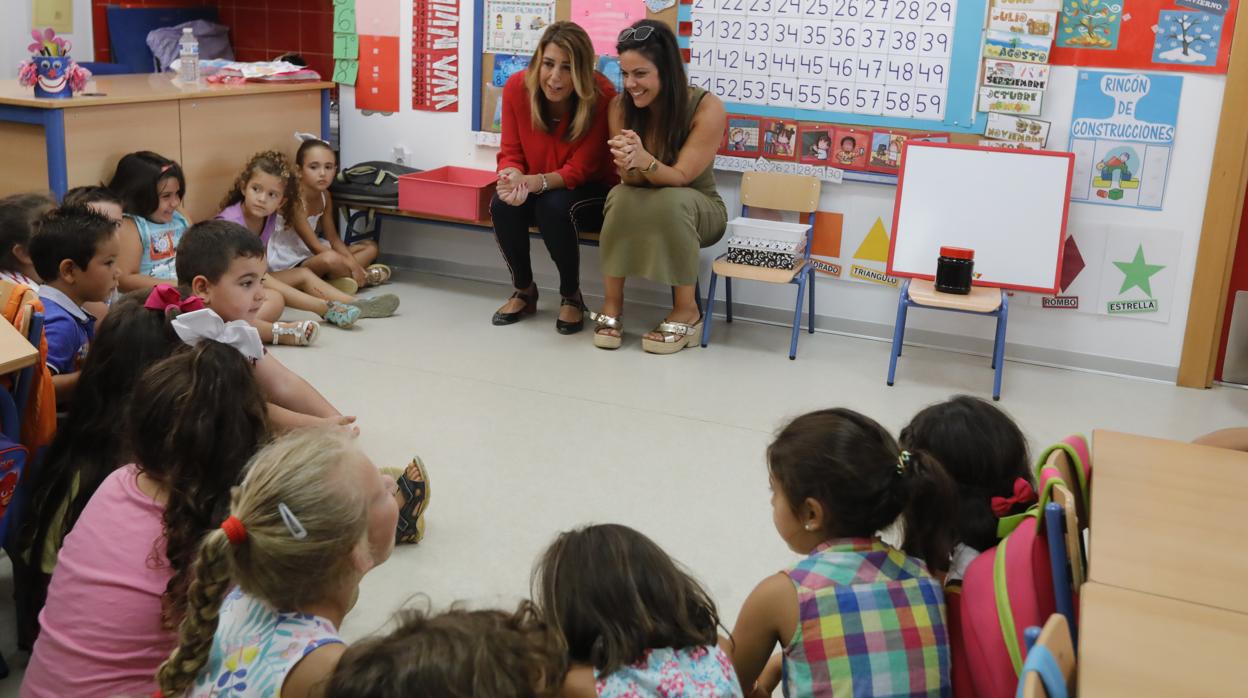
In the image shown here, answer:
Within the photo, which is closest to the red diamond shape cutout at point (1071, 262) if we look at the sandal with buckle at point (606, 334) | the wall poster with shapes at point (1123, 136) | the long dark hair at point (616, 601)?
the wall poster with shapes at point (1123, 136)

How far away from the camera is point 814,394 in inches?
159

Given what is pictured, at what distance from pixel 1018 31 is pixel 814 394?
155cm

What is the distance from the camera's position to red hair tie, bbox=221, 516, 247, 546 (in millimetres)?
1400

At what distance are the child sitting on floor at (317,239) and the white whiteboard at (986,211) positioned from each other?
7.68ft

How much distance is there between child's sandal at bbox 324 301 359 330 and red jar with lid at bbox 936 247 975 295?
223cm

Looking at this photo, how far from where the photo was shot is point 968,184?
428 cm

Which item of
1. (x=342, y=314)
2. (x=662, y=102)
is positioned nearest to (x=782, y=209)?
(x=662, y=102)

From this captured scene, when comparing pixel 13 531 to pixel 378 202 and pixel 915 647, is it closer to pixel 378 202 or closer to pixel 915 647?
pixel 915 647

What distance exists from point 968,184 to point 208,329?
2.95 meters

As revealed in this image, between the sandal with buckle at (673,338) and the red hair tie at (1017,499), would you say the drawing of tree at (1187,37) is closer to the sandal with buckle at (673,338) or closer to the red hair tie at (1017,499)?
the sandal with buckle at (673,338)

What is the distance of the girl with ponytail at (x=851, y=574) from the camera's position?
1.55m

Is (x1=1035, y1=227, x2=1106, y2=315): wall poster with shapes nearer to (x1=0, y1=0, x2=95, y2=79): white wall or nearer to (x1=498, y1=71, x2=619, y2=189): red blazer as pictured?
(x1=498, y1=71, x2=619, y2=189): red blazer

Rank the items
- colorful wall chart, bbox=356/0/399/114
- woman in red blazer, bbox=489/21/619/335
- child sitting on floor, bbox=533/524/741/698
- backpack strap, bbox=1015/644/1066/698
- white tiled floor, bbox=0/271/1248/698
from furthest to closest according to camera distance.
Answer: colorful wall chart, bbox=356/0/399/114, woman in red blazer, bbox=489/21/619/335, white tiled floor, bbox=0/271/1248/698, child sitting on floor, bbox=533/524/741/698, backpack strap, bbox=1015/644/1066/698

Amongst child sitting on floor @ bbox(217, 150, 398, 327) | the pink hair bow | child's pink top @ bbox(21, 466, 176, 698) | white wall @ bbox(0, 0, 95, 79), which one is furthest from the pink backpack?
white wall @ bbox(0, 0, 95, 79)
